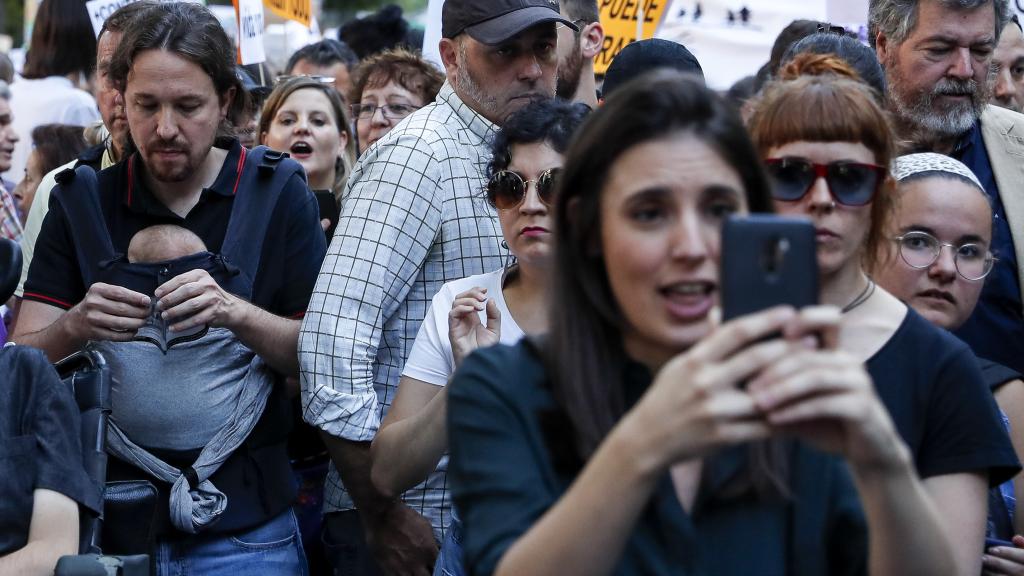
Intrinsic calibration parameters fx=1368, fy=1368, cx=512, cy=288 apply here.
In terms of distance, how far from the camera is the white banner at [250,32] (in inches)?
289

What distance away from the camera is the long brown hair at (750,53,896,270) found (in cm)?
267

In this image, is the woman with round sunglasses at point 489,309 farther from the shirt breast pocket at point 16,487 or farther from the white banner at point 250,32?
the white banner at point 250,32

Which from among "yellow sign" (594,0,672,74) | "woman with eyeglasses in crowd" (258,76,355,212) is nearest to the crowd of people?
"woman with eyeglasses in crowd" (258,76,355,212)

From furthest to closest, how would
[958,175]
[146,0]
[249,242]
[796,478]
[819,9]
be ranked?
[819,9] → [146,0] → [249,242] → [958,175] → [796,478]

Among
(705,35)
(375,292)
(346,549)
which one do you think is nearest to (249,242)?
(375,292)

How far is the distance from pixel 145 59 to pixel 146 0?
1.88ft

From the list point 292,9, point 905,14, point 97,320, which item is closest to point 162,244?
point 97,320

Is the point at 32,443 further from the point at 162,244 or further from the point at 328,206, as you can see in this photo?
the point at 328,206

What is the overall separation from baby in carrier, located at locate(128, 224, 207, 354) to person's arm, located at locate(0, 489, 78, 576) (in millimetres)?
544

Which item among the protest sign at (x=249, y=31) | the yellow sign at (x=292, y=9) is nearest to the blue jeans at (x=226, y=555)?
the protest sign at (x=249, y=31)

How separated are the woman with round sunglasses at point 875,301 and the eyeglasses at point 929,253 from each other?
58cm

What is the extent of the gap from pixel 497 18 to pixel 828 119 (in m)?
1.69

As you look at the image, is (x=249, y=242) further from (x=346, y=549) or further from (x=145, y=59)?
(x=346, y=549)

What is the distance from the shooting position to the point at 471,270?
12.8ft
